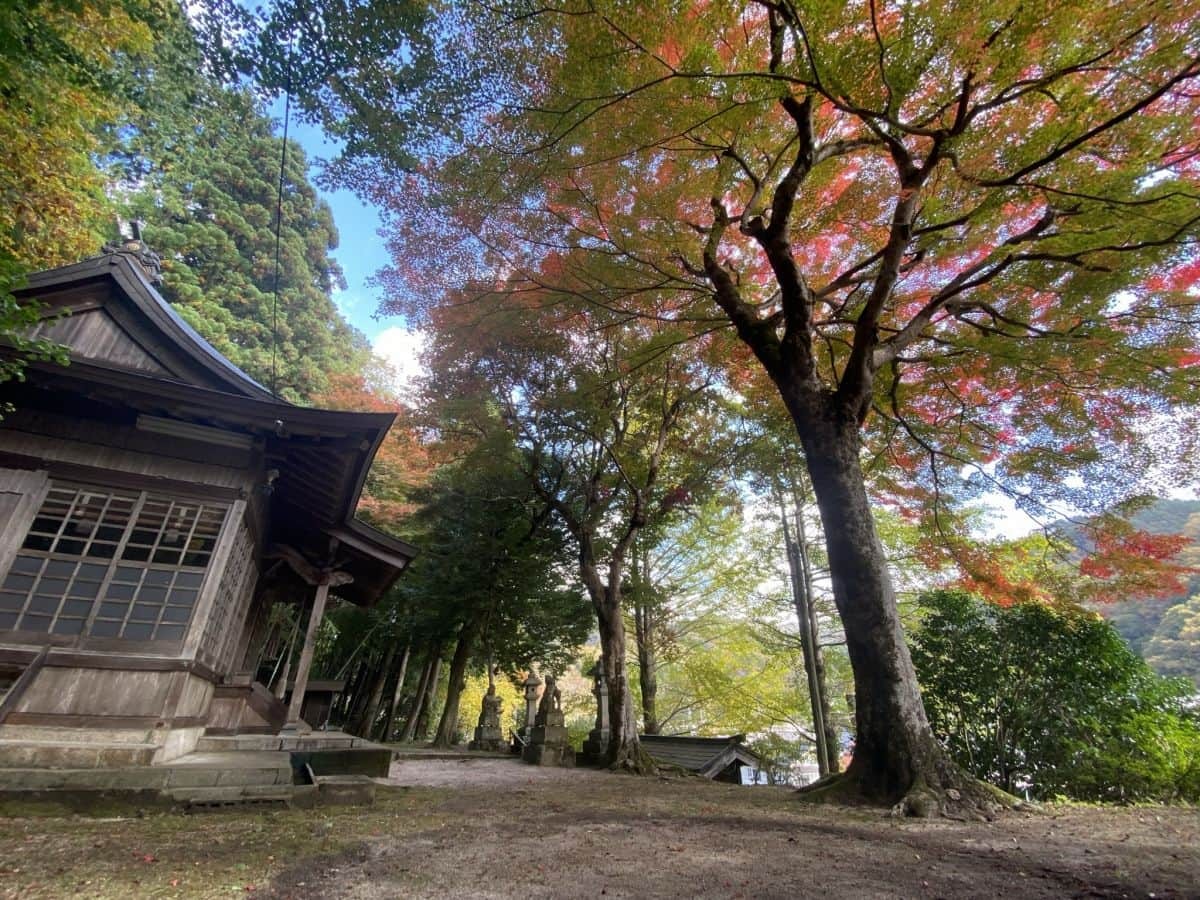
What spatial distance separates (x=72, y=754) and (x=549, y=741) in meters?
8.96

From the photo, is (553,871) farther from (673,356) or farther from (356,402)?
(356,402)

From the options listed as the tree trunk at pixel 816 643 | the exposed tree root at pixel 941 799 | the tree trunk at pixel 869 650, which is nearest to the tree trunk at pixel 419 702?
the tree trunk at pixel 816 643

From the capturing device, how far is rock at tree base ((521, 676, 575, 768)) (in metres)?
11.4

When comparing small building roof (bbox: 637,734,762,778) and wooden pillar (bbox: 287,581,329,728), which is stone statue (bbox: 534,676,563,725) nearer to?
small building roof (bbox: 637,734,762,778)

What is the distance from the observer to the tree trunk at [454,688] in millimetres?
14484

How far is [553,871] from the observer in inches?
116

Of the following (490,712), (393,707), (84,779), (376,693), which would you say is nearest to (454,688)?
(490,712)

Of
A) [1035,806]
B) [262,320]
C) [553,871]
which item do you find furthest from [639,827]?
[262,320]

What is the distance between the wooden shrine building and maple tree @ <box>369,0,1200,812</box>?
12.9 feet

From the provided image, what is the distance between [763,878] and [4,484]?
7298 mm

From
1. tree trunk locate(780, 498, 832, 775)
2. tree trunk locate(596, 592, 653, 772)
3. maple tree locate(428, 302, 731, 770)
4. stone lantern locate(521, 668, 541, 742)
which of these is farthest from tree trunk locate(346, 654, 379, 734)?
tree trunk locate(780, 498, 832, 775)

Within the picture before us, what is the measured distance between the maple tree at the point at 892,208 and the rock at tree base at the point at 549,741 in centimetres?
838

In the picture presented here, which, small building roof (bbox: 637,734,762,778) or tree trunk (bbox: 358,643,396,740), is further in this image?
tree trunk (bbox: 358,643,396,740)

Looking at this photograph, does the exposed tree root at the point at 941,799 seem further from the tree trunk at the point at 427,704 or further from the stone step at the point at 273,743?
the tree trunk at the point at 427,704
